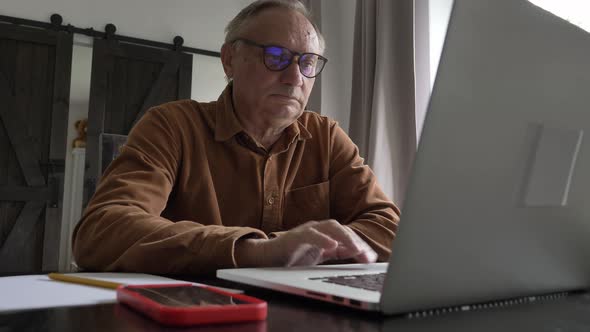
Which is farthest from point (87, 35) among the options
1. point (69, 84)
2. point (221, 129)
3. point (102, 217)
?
point (102, 217)

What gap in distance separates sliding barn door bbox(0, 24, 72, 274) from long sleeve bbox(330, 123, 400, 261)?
3.35m

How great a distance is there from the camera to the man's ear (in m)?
1.59

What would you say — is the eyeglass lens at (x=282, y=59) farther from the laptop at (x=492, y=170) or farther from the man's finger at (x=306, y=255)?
the laptop at (x=492, y=170)

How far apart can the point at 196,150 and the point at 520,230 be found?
0.96 metres

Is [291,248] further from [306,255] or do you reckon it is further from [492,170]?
[492,170]

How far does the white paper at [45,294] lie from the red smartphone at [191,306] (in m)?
0.05

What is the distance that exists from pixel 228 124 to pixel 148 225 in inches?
21.4

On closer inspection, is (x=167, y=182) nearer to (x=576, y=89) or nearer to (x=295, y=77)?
(x=295, y=77)

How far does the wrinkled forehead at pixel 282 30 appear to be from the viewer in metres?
1.46

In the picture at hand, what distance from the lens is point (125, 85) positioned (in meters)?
4.51

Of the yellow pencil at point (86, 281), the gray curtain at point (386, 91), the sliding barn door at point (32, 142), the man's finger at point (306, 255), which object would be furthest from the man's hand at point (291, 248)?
the sliding barn door at point (32, 142)

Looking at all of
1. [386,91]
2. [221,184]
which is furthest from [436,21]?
[221,184]

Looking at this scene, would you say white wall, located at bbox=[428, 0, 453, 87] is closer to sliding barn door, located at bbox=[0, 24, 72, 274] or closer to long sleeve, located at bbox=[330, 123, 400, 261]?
long sleeve, located at bbox=[330, 123, 400, 261]

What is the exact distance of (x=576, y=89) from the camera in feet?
1.83
